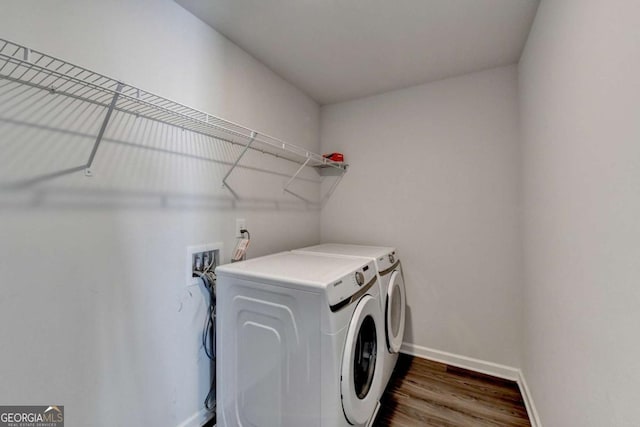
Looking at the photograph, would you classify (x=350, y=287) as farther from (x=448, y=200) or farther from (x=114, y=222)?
(x=448, y=200)

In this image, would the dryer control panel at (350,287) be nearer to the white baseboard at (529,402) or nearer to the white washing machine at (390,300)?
the white washing machine at (390,300)

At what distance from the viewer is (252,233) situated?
183 centimetres

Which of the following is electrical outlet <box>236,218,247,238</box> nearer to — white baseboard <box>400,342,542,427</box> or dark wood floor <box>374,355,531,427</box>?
dark wood floor <box>374,355,531,427</box>

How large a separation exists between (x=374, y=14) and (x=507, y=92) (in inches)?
48.3

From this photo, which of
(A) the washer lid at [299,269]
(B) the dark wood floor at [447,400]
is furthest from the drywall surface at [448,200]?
(A) the washer lid at [299,269]

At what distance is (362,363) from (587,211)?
48.8 inches

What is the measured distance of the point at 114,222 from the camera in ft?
3.67

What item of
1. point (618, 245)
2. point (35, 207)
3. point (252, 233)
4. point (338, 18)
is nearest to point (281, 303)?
point (252, 233)

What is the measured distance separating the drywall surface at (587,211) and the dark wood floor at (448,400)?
0.97ft

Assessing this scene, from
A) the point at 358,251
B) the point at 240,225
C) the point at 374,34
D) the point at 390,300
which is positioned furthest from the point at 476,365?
the point at 374,34

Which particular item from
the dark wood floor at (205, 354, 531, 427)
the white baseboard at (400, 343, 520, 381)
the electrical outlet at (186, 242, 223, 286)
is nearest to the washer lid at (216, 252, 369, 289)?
the electrical outlet at (186, 242, 223, 286)

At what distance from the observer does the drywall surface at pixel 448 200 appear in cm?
193

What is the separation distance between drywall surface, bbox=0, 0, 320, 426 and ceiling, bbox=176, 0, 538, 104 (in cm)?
25

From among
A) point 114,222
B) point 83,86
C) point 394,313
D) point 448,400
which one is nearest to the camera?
point 83,86
